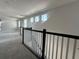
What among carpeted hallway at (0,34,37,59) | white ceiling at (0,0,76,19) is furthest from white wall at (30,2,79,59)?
carpeted hallway at (0,34,37,59)

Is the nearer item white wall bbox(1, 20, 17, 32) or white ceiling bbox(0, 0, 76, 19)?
white ceiling bbox(0, 0, 76, 19)

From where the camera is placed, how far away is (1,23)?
13.7 metres

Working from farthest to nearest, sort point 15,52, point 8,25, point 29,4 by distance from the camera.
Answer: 1. point 8,25
2. point 29,4
3. point 15,52

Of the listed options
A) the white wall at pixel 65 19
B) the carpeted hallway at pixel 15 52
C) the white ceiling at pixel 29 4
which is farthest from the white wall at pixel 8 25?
the carpeted hallway at pixel 15 52

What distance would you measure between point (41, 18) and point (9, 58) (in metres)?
5.06

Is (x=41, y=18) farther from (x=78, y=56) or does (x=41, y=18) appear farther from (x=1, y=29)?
(x=1, y=29)

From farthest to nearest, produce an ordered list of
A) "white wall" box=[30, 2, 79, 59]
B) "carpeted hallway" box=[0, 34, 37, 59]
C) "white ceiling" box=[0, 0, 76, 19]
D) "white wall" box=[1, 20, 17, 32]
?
"white wall" box=[1, 20, 17, 32]
"white ceiling" box=[0, 0, 76, 19]
"white wall" box=[30, 2, 79, 59]
"carpeted hallway" box=[0, 34, 37, 59]

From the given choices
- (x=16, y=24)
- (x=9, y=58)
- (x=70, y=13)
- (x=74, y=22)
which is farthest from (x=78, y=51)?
(x=16, y=24)

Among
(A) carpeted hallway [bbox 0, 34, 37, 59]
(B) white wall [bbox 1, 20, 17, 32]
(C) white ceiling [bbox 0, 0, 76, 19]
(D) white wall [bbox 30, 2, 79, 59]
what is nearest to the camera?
(A) carpeted hallway [bbox 0, 34, 37, 59]

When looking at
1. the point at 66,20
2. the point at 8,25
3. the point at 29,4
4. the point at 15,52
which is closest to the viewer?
the point at 15,52

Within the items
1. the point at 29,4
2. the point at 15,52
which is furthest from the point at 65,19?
the point at 15,52

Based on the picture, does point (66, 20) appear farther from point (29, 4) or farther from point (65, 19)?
point (29, 4)

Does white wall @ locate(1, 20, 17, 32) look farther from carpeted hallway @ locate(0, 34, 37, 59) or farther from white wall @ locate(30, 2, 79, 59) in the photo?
carpeted hallway @ locate(0, 34, 37, 59)

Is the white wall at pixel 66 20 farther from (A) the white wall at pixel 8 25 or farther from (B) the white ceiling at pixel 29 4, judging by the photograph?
(A) the white wall at pixel 8 25
